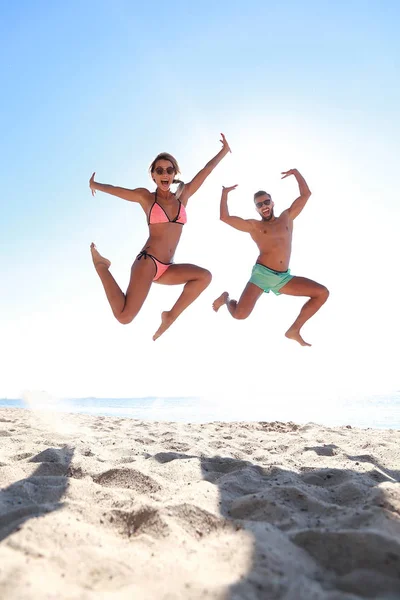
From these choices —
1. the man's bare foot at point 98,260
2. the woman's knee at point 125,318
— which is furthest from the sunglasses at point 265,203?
the woman's knee at point 125,318

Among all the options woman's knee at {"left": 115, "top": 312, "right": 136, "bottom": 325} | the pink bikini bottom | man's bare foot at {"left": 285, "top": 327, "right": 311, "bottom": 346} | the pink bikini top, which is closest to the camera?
woman's knee at {"left": 115, "top": 312, "right": 136, "bottom": 325}

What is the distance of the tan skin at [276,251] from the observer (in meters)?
5.46

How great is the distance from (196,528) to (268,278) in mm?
3877

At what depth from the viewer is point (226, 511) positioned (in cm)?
232

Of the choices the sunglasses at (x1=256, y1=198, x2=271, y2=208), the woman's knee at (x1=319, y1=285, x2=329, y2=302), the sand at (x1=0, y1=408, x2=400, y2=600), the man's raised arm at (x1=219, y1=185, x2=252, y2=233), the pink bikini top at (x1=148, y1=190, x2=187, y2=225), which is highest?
the sunglasses at (x1=256, y1=198, x2=271, y2=208)

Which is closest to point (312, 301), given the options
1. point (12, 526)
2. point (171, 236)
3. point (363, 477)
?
point (171, 236)

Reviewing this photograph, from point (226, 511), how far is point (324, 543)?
62cm

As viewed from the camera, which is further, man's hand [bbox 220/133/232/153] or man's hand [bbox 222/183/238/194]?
man's hand [bbox 222/183/238/194]

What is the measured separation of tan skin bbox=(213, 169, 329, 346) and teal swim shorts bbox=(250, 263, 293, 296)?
5cm

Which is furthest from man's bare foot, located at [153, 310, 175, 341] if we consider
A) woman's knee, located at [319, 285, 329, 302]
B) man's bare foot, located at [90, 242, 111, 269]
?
woman's knee, located at [319, 285, 329, 302]

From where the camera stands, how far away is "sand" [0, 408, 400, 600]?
5.00ft

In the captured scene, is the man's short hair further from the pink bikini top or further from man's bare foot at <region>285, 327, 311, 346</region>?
man's bare foot at <region>285, 327, 311, 346</region>

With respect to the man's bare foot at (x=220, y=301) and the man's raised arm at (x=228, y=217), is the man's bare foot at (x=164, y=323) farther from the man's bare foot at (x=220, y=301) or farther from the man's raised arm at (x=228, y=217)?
the man's raised arm at (x=228, y=217)

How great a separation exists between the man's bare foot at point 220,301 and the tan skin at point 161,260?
1.30 m
